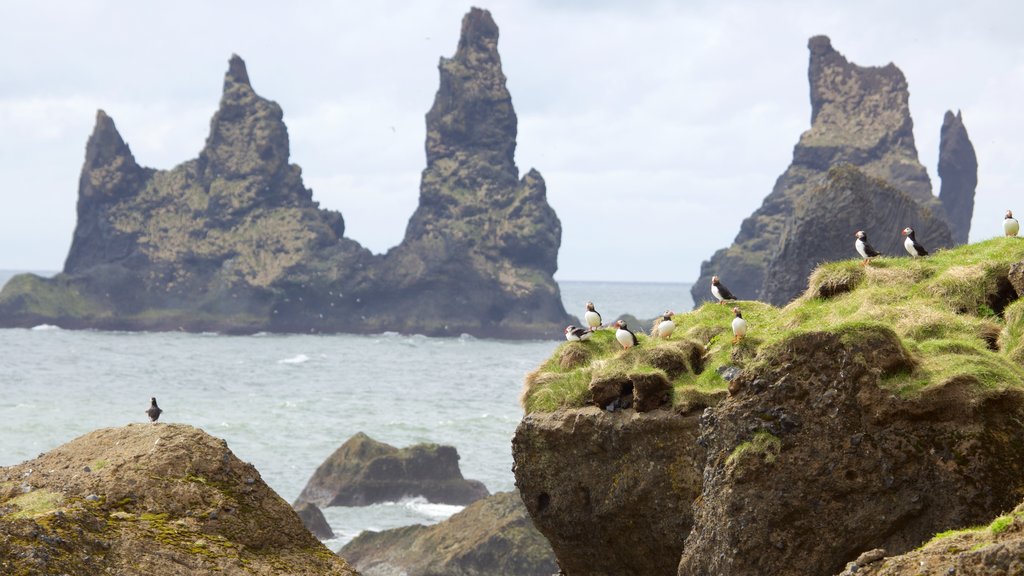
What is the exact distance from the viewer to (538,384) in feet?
73.2

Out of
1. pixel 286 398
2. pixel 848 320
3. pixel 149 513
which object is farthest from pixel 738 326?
pixel 286 398

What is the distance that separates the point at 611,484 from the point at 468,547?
21332 mm

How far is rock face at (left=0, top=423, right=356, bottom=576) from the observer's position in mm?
12031

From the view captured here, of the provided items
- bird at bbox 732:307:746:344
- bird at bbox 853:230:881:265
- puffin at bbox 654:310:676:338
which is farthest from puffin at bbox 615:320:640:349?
bird at bbox 853:230:881:265

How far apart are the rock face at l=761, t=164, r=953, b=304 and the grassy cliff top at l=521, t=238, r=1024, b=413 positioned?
8159 centimetres

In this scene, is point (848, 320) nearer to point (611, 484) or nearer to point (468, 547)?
point (611, 484)

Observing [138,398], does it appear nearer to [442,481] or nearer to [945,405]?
[442,481]

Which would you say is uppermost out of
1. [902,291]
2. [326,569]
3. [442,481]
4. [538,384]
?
→ [902,291]

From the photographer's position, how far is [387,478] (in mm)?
58625

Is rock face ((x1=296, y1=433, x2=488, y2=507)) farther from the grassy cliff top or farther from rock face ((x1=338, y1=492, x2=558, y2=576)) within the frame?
the grassy cliff top

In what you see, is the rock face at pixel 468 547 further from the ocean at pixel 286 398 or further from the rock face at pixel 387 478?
the rock face at pixel 387 478

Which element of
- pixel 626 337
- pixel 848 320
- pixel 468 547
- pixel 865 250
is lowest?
pixel 468 547

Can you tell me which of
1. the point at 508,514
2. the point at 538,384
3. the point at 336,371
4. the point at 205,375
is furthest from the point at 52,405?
the point at 538,384

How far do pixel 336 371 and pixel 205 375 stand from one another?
19.3 metres
